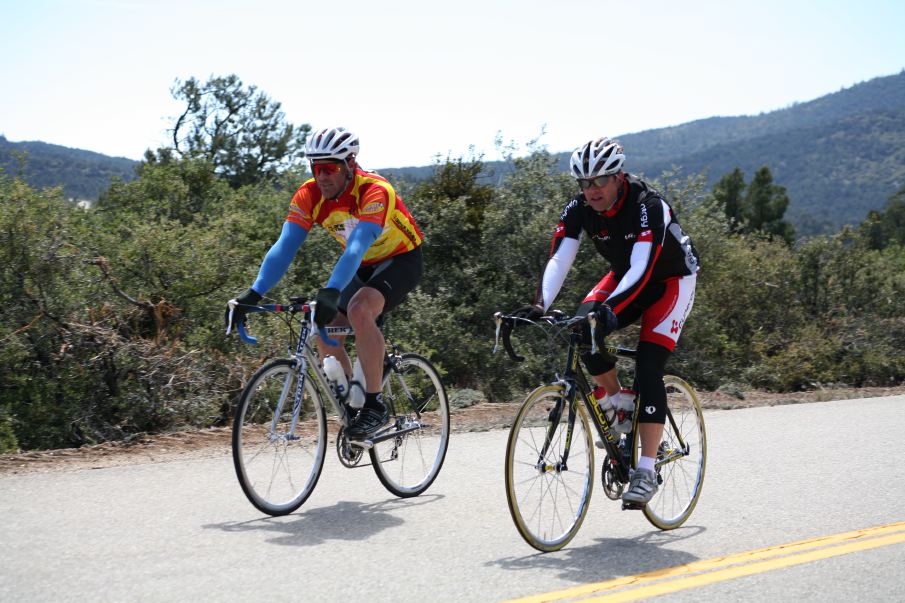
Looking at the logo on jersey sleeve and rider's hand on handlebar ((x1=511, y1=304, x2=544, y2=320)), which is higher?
the logo on jersey sleeve

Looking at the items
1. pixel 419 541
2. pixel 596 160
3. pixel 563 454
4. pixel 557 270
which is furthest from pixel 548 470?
pixel 596 160

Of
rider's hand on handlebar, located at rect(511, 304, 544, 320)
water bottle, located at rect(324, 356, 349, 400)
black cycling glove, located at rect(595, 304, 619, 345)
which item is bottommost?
water bottle, located at rect(324, 356, 349, 400)

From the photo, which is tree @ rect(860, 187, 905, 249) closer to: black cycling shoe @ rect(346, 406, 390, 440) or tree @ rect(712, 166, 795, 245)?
tree @ rect(712, 166, 795, 245)

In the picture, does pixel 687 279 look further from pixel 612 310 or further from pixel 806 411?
pixel 806 411

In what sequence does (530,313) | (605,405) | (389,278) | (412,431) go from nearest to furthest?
(530,313)
(605,405)
(389,278)
(412,431)

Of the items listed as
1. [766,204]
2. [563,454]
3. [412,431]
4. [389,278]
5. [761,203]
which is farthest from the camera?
[761,203]

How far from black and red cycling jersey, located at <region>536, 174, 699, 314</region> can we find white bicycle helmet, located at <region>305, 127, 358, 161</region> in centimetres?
141

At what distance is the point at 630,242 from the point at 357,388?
194 cm

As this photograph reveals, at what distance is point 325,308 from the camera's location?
5.34 m

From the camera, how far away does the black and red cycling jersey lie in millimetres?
5242

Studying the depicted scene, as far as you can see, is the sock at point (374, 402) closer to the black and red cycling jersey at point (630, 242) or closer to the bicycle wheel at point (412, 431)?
the bicycle wheel at point (412, 431)

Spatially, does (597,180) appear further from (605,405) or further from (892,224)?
(892,224)

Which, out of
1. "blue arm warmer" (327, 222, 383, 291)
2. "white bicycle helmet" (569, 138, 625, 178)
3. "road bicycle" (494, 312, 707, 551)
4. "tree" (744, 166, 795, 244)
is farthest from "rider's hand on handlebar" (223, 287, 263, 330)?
"tree" (744, 166, 795, 244)

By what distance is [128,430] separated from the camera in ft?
29.9
